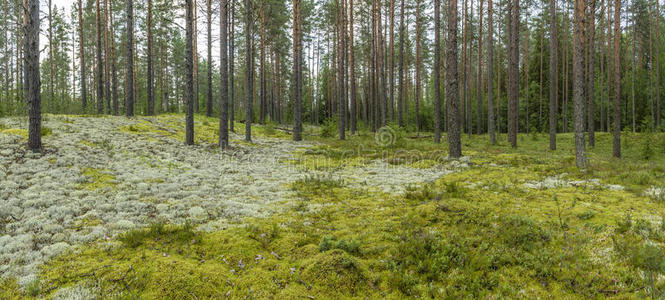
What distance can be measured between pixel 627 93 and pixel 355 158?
3846cm

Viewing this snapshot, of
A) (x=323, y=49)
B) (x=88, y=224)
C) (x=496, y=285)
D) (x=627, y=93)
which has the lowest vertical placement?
(x=496, y=285)

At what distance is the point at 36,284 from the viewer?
329cm

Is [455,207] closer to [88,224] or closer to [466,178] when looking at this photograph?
[466,178]

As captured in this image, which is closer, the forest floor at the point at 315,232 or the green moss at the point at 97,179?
the forest floor at the point at 315,232

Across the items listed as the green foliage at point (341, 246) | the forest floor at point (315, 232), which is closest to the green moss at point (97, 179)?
the forest floor at point (315, 232)

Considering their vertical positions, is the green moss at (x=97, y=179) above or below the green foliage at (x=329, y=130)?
below

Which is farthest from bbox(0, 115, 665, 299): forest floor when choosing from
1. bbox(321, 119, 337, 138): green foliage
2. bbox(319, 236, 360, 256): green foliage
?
bbox(321, 119, 337, 138): green foliage

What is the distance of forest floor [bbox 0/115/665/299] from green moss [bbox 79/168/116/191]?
48 mm

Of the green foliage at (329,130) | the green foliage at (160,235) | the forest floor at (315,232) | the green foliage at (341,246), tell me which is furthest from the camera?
the green foliage at (329,130)

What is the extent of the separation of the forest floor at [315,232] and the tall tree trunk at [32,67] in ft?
2.38

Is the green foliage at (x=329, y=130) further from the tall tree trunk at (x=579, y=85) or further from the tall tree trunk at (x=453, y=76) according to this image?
the tall tree trunk at (x=579, y=85)

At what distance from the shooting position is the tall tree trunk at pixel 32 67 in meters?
8.62

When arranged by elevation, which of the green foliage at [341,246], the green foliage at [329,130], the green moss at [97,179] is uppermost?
the green foliage at [329,130]

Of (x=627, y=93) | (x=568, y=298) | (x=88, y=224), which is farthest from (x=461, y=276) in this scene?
(x=627, y=93)
